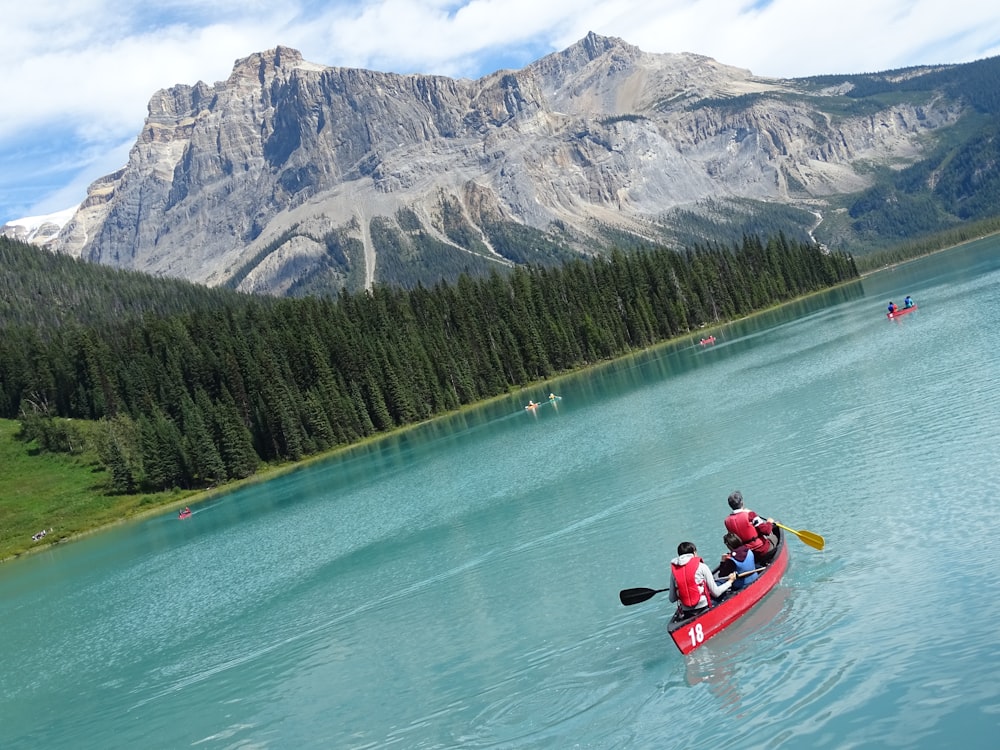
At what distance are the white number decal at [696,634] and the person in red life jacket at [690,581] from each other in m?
0.78

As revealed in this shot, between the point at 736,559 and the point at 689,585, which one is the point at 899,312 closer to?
the point at 736,559

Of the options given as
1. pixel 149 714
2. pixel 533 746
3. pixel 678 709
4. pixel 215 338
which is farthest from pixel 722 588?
pixel 215 338

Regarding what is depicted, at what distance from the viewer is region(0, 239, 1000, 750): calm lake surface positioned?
75.7 feet

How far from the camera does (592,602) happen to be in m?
34.2

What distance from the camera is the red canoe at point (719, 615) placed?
26.8 metres

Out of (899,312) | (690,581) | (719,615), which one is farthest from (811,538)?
(899,312)

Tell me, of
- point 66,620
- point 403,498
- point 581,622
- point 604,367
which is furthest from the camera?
point 604,367

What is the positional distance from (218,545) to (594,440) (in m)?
36.5

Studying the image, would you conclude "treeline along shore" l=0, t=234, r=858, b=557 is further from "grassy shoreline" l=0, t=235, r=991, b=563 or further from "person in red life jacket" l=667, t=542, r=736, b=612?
"person in red life jacket" l=667, t=542, r=736, b=612

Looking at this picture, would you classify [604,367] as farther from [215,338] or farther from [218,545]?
[218,545]

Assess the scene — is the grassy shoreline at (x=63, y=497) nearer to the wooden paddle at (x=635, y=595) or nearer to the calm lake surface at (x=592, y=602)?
the calm lake surface at (x=592, y=602)

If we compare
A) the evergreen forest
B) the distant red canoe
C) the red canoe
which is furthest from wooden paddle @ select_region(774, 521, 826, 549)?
the evergreen forest

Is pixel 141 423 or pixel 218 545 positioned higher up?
pixel 141 423

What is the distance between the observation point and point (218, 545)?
8200cm
